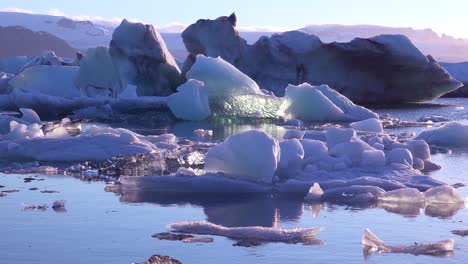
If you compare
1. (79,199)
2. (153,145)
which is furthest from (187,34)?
(79,199)

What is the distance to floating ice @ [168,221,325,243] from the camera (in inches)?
152

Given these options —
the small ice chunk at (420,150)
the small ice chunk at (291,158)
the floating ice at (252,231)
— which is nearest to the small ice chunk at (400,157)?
the small ice chunk at (420,150)

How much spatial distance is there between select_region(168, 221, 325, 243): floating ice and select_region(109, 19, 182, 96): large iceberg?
438 inches

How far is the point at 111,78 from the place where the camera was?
16625 millimetres

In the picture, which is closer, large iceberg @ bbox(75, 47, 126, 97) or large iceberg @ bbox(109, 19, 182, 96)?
large iceberg @ bbox(109, 19, 182, 96)

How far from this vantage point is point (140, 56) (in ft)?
49.4

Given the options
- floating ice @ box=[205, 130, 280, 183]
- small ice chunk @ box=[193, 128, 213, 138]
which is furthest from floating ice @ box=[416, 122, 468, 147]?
floating ice @ box=[205, 130, 280, 183]

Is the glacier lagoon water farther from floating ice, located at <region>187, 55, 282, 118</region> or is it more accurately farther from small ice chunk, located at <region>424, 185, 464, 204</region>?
floating ice, located at <region>187, 55, 282, 118</region>

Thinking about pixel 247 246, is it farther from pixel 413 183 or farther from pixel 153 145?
pixel 153 145

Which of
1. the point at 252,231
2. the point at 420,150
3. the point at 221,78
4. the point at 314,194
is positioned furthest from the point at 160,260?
the point at 221,78

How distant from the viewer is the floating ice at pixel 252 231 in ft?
12.7

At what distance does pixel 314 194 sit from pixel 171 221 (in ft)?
3.84

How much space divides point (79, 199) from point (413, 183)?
7.24ft

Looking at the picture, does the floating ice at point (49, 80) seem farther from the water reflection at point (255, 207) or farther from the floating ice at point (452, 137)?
the water reflection at point (255, 207)
